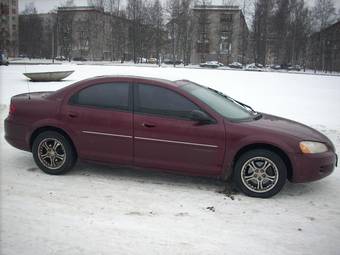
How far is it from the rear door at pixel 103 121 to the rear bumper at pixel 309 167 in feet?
7.24

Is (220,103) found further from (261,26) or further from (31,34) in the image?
(31,34)

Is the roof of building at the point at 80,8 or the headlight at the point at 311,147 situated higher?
the roof of building at the point at 80,8

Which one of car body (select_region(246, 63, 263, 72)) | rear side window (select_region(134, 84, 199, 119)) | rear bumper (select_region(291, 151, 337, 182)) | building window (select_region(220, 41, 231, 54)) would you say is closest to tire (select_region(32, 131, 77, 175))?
rear side window (select_region(134, 84, 199, 119))

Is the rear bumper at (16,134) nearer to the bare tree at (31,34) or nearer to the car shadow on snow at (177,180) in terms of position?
the car shadow on snow at (177,180)

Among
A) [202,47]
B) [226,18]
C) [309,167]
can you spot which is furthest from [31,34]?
[309,167]

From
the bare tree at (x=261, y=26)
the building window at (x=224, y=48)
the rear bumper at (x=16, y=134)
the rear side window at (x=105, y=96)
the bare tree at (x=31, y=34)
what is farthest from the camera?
the bare tree at (x=31, y=34)

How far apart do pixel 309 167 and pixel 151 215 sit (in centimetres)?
215

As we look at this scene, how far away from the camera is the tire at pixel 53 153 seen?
6074 mm

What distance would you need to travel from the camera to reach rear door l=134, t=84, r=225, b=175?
5.49 meters

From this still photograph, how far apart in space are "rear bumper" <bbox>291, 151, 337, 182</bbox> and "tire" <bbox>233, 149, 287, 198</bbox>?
6.4 inches

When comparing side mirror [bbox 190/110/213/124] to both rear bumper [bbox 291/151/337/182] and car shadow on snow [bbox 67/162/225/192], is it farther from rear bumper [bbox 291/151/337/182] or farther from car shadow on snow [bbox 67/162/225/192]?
rear bumper [bbox 291/151/337/182]

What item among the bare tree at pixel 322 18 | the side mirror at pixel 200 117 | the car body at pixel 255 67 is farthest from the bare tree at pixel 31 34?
the side mirror at pixel 200 117

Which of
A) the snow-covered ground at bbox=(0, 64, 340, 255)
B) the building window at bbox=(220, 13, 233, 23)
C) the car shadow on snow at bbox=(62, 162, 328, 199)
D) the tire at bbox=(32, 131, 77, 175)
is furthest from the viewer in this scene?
the building window at bbox=(220, 13, 233, 23)

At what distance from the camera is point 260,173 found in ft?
17.9
